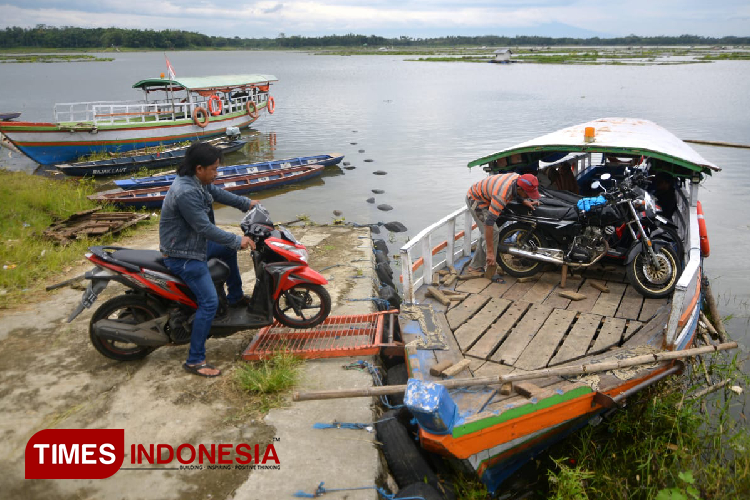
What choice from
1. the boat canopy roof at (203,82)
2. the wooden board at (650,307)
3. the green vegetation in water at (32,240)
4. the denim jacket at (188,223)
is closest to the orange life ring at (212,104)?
the boat canopy roof at (203,82)

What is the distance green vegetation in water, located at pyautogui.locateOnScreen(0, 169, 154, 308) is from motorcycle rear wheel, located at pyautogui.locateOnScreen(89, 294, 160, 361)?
2.41 m

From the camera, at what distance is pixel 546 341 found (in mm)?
5070

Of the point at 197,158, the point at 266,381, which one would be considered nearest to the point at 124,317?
the point at 266,381

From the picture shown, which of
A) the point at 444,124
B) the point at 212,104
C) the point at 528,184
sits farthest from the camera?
the point at 444,124

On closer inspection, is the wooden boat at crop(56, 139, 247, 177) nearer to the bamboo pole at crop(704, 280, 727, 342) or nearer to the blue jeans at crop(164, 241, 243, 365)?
the blue jeans at crop(164, 241, 243, 365)

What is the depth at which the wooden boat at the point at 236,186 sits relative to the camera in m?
12.6

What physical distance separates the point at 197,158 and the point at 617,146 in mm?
4906

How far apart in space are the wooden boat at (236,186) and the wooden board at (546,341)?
8.82 meters

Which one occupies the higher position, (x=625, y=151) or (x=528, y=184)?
(x=625, y=151)

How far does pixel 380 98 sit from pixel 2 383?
3992cm

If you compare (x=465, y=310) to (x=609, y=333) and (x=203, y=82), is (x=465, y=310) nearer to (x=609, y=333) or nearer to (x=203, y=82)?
(x=609, y=333)

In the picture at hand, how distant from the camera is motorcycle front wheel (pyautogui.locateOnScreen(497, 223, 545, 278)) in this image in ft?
21.3

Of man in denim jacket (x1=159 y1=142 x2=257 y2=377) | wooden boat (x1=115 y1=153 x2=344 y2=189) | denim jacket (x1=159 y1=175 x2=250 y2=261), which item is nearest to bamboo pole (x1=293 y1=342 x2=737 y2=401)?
man in denim jacket (x1=159 y1=142 x2=257 y2=377)

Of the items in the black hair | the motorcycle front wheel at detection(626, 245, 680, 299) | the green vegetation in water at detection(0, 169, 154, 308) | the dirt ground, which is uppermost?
the black hair
